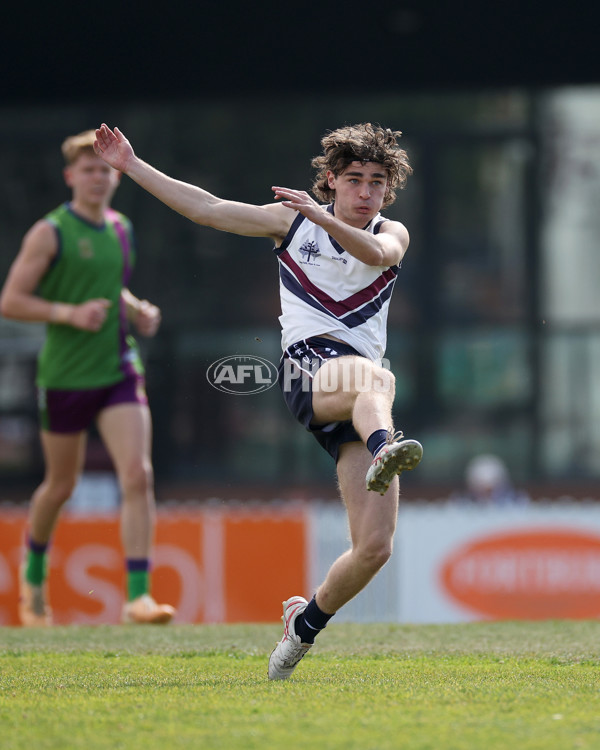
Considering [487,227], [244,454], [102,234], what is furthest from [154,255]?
[102,234]

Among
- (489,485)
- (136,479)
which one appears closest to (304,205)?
(136,479)

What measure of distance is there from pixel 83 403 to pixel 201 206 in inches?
122

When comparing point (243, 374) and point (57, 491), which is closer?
point (243, 374)

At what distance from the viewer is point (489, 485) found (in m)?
14.7

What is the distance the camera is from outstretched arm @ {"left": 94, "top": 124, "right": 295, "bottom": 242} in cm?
577

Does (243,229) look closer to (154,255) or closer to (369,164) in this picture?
(369,164)

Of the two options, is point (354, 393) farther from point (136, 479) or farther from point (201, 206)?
point (136, 479)

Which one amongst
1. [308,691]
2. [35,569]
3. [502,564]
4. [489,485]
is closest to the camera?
[308,691]

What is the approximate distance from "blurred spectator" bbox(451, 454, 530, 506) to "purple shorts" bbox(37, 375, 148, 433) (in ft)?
20.1

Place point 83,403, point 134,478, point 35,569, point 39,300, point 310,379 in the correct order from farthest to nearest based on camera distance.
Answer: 1. point 35,569
2. point 83,403
3. point 39,300
4. point 134,478
5. point 310,379

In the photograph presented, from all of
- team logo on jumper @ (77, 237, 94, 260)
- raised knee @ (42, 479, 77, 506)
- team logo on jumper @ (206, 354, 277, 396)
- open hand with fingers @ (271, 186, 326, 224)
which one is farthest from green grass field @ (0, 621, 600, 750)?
team logo on jumper @ (77, 237, 94, 260)

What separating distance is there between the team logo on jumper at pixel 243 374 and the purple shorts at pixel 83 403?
28.3 inches

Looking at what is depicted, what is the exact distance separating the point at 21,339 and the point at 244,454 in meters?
3.19

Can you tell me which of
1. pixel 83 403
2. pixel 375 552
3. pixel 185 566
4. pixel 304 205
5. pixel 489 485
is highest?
pixel 304 205
